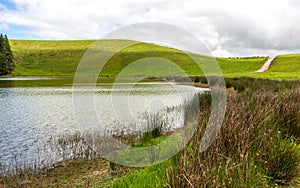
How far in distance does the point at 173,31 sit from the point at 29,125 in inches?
323

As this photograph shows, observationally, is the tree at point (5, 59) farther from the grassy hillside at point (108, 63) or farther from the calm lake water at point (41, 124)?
the calm lake water at point (41, 124)

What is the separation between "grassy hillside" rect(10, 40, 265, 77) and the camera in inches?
2625

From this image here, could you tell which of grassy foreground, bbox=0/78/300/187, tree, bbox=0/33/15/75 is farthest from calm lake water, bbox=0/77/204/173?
tree, bbox=0/33/15/75

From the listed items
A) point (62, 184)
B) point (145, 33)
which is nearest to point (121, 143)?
point (62, 184)

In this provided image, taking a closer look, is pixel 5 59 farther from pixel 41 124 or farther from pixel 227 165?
pixel 227 165

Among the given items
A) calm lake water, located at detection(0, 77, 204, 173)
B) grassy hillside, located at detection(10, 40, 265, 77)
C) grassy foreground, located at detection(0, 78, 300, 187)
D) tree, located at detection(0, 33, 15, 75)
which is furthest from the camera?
grassy hillside, located at detection(10, 40, 265, 77)

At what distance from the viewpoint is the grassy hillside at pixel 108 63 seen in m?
66.7

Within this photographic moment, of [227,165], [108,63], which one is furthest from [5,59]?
[227,165]

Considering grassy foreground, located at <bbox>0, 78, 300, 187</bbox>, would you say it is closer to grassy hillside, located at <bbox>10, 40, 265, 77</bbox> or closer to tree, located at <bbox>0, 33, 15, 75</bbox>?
grassy hillside, located at <bbox>10, 40, 265, 77</bbox>

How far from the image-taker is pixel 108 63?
74875mm

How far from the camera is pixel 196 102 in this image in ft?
40.1

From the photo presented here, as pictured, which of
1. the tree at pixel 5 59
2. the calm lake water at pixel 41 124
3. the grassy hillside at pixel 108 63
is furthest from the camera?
the grassy hillside at pixel 108 63

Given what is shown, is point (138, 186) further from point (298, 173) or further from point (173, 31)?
point (173, 31)

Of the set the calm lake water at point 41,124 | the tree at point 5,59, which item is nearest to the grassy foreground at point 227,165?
the calm lake water at point 41,124
